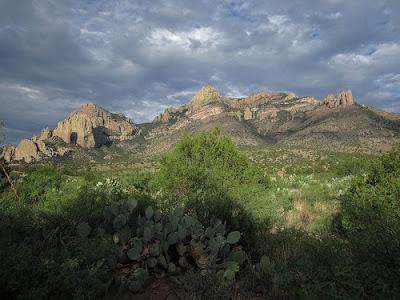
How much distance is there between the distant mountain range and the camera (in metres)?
91.4

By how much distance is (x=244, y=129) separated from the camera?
382 feet

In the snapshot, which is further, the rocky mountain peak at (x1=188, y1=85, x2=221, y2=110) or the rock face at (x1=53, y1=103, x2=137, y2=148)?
the rocky mountain peak at (x1=188, y1=85, x2=221, y2=110)

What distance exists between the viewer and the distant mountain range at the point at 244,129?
300ft

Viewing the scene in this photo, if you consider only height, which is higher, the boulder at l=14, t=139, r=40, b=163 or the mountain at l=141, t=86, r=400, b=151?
the mountain at l=141, t=86, r=400, b=151

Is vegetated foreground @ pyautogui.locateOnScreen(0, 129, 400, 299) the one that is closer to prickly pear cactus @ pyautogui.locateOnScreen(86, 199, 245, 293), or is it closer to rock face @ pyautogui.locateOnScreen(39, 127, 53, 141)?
prickly pear cactus @ pyautogui.locateOnScreen(86, 199, 245, 293)

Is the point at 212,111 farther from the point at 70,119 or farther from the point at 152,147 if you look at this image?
the point at 70,119

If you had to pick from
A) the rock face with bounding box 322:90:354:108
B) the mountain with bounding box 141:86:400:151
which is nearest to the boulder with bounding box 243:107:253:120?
the mountain with bounding box 141:86:400:151

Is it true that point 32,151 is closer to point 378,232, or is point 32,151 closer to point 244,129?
point 244,129

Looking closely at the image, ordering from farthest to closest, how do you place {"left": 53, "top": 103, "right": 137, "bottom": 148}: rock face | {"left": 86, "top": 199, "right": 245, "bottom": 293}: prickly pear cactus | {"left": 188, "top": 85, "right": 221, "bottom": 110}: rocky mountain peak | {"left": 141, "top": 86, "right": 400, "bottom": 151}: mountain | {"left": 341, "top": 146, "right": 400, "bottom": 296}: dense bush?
{"left": 188, "top": 85, "right": 221, "bottom": 110}: rocky mountain peak < {"left": 53, "top": 103, "right": 137, "bottom": 148}: rock face < {"left": 141, "top": 86, "right": 400, "bottom": 151}: mountain < {"left": 86, "top": 199, "right": 245, "bottom": 293}: prickly pear cactus < {"left": 341, "top": 146, "right": 400, "bottom": 296}: dense bush

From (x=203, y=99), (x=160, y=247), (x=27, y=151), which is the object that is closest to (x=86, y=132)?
(x=27, y=151)

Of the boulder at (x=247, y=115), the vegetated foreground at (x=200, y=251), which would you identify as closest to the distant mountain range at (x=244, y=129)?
the boulder at (x=247, y=115)

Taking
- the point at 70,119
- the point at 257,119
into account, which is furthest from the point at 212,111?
the point at 70,119

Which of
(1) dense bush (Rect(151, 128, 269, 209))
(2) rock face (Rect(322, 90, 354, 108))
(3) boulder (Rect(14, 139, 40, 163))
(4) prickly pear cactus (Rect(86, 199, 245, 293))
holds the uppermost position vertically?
(2) rock face (Rect(322, 90, 354, 108))

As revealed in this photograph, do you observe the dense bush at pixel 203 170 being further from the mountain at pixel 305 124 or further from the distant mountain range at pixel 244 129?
the mountain at pixel 305 124
